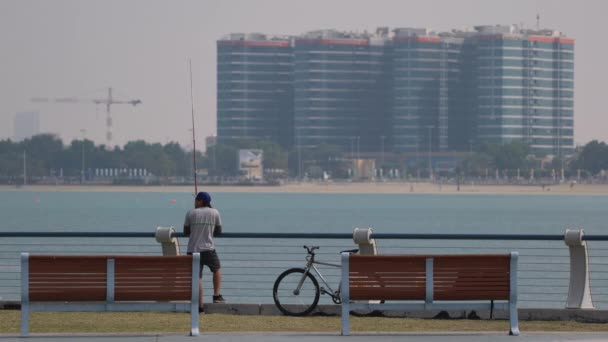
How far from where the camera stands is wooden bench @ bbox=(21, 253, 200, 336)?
15.5 m

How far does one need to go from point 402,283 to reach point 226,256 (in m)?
45.7

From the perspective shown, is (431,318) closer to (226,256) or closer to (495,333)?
(495,333)

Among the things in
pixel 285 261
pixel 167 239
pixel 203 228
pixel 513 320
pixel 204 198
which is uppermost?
pixel 204 198

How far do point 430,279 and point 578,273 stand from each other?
12.6 feet

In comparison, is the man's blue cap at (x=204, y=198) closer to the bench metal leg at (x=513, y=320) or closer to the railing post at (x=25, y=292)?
the railing post at (x=25, y=292)

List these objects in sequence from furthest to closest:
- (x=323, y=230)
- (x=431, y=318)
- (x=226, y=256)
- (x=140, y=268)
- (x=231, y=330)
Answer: (x=323, y=230) < (x=226, y=256) < (x=431, y=318) < (x=231, y=330) < (x=140, y=268)

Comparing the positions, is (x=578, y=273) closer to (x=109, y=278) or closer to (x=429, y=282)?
(x=429, y=282)

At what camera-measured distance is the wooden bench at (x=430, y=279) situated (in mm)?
15711

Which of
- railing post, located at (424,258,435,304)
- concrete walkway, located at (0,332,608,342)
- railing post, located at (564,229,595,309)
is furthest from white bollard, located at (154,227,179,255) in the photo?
railing post, located at (564,229,595,309)

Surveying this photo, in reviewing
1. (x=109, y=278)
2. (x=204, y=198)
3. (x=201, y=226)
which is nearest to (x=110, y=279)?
(x=109, y=278)

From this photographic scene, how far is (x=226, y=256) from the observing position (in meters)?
61.2

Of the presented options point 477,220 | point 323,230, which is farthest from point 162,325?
point 477,220

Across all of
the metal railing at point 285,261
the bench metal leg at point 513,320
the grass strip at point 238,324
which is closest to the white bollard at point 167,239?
the metal railing at point 285,261

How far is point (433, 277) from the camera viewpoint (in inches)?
620
